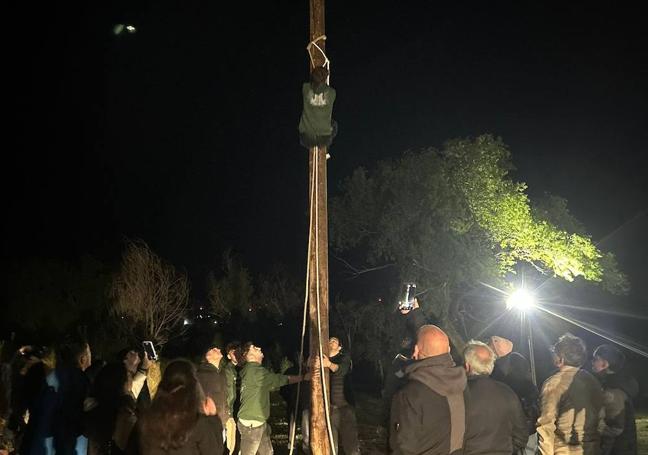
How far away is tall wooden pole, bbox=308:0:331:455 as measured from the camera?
6.21m

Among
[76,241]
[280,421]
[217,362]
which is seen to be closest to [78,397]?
[217,362]

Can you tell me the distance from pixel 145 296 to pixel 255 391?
1949 centimetres

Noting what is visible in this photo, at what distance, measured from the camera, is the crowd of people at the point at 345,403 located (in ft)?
15.2

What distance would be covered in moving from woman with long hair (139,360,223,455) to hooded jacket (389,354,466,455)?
1.30 m

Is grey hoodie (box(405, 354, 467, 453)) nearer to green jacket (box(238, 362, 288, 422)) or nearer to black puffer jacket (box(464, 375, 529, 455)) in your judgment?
black puffer jacket (box(464, 375, 529, 455))

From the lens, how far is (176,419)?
4.48m

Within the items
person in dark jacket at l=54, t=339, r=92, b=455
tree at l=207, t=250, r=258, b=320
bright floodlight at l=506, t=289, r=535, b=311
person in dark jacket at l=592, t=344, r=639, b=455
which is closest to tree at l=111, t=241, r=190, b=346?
tree at l=207, t=250, r=258, b=320

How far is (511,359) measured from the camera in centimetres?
742

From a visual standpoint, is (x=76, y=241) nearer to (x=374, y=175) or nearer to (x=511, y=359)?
(x=374, y=175)

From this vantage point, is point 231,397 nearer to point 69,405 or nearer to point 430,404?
point 69,405

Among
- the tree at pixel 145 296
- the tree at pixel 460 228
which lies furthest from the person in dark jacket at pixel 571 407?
the tree at pixel 145 296

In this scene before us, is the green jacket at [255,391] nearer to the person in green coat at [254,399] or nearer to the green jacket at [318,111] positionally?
the person in green coat at [254,399]

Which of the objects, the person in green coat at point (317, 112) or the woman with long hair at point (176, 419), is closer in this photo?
the woman with long hair at point (176, 419)

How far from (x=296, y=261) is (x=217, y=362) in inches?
1428
